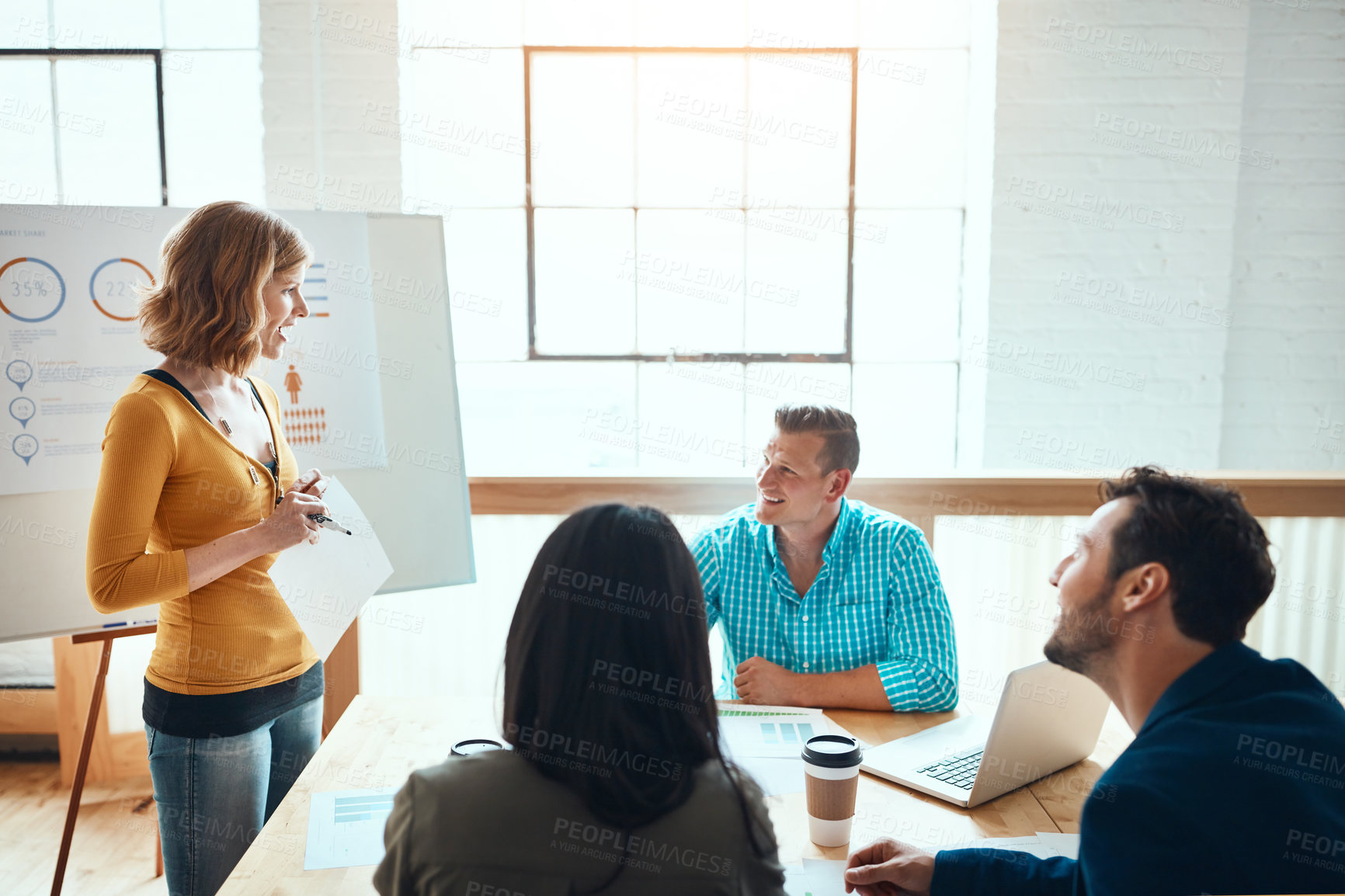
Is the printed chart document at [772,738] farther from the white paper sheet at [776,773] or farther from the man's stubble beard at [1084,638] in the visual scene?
the man's stubble beard at [1084,638]

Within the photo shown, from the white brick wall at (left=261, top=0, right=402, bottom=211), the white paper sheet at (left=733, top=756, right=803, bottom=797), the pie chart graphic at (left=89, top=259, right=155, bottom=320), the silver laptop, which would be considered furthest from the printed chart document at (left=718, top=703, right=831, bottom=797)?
the white brick wall at (left=261, top=0, right=402, bottom=211)

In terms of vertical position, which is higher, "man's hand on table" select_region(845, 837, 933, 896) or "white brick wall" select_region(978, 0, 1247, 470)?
"white brick wall" select_region(978, 0, 1247, 470)

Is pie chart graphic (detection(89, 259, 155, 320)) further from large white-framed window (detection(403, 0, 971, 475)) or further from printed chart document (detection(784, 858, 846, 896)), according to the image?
printed chart document (detection(784, 858, 846, 896))

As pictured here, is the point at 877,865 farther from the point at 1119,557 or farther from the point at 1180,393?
the point at 1180,393

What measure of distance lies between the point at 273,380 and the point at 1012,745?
66.1 inches

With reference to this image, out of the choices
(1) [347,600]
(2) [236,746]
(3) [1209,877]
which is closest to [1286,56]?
(3) [1209,877]

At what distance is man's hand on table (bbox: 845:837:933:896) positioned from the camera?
104 cm

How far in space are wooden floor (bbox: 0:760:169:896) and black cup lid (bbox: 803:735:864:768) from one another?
73.0 inches

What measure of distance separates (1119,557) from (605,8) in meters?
2.74

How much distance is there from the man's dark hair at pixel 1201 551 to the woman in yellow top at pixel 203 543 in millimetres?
1212

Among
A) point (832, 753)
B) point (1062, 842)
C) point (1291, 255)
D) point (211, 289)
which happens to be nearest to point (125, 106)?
point (211, 289)

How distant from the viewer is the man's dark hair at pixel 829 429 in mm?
1912

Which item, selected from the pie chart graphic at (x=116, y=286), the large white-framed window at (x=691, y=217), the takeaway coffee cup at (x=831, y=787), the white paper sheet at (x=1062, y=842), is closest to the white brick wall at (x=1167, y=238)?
the large white-framed window at (x=691, y=217)

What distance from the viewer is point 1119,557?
113 cm
